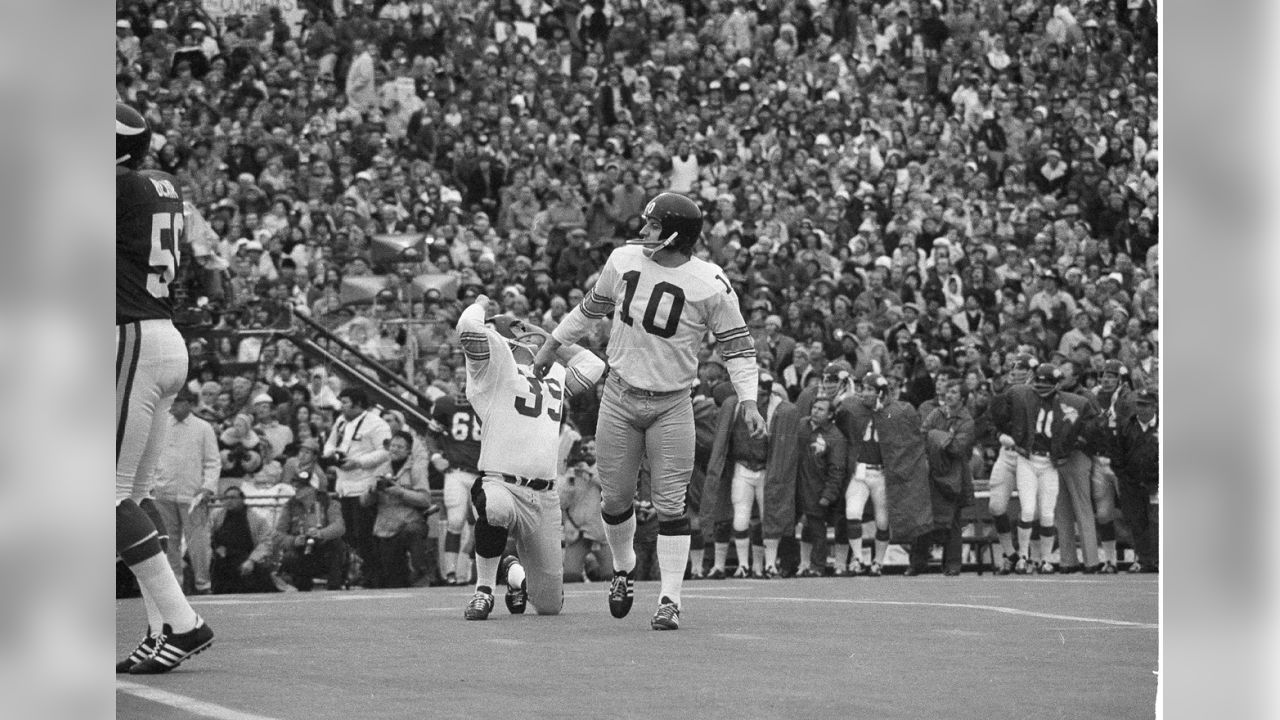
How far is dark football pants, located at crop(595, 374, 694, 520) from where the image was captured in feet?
33.1

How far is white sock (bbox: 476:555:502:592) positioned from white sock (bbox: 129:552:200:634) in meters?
3.34

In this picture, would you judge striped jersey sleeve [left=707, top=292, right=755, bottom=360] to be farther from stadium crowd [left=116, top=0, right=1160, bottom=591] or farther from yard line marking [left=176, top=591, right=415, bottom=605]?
stadium crowd [left=116, top=0, right=1160, bottom=591]

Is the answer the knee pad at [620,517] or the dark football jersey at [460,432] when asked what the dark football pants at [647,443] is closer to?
the knee pad at [620,517]

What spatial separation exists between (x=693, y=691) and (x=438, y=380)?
1062cm

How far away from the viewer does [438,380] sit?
57.3 feet

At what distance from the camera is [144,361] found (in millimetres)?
7379

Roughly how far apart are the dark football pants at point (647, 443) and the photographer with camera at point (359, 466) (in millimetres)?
5857

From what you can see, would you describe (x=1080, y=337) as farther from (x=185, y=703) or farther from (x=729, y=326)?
(x=185, y=703)

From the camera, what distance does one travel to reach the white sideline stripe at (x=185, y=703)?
6.22m

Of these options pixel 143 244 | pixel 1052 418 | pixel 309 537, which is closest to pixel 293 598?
pixel 309 537

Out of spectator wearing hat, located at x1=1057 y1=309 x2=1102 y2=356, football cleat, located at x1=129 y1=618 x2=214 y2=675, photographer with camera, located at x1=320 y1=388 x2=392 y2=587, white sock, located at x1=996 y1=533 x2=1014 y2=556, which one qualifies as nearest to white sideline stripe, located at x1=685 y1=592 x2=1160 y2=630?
photographer with camera, located at x1=320 y1=388 x2=392 y2=587

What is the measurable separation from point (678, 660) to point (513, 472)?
2.82m
